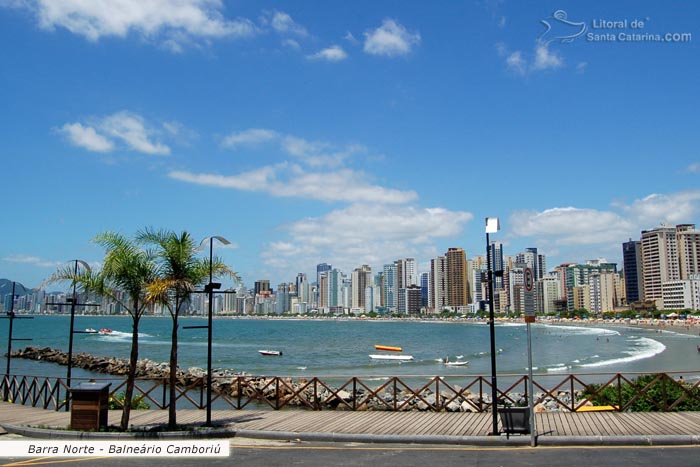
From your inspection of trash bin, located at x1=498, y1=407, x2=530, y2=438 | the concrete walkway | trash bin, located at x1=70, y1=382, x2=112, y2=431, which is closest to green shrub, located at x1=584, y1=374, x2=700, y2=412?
the concrete walkway

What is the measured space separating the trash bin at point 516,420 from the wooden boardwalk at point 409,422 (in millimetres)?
653

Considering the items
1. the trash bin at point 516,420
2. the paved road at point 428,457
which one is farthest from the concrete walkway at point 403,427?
the paved road at point 428,457

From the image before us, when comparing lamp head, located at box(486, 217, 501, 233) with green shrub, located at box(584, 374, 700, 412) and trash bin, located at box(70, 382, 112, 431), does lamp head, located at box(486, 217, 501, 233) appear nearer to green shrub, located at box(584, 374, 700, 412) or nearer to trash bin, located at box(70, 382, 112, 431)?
green shrub, located at box(584, 374, 700, 412)

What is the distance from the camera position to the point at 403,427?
1491 centimetres

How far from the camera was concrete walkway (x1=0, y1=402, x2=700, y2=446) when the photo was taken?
43.3 ft

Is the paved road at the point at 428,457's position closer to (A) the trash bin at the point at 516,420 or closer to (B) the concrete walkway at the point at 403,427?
(B) the concrete walkway at the point at 403,427

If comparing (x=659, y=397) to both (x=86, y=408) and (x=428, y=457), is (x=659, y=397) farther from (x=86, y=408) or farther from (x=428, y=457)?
(x=86, y=408)

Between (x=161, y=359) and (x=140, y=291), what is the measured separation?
57.1 meters

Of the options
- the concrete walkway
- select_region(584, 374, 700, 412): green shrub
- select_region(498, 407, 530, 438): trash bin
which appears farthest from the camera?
select_region(584, 374, 700, 412): green shrub

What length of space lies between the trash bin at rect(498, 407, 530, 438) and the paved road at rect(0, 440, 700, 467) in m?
0.71

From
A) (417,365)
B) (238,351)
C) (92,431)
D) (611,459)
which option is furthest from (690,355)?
(92,431)

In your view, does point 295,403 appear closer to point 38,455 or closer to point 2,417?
point 2,417
